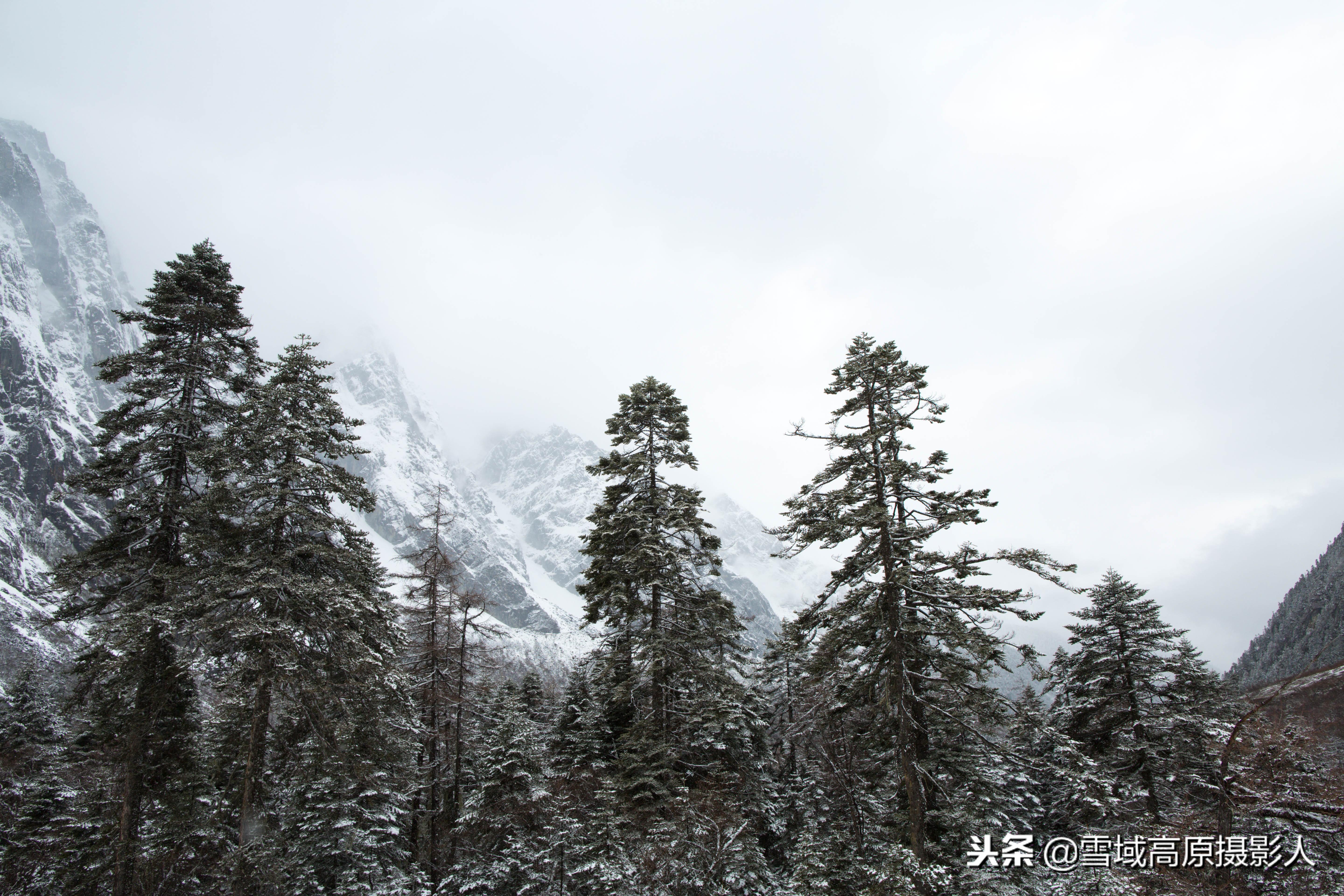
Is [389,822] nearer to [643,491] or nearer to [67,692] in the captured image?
[643,491]

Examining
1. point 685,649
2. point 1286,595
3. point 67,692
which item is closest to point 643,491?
point 685,649

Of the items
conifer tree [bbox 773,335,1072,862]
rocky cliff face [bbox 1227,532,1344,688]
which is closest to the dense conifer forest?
conifer tree [bbox 773,335,1072,862]

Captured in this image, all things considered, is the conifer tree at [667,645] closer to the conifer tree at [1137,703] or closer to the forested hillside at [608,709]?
the forested hillside at [608,709]

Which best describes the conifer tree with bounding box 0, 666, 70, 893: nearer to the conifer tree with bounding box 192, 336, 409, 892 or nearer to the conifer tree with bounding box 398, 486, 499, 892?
the conifer tree with bounding box 192, 336, 409, 892

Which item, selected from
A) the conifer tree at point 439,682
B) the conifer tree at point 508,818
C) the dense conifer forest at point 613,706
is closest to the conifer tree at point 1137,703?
Answer: the dense conifer forest at point 613,706

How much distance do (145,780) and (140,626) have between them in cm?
537

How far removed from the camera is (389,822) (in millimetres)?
17297

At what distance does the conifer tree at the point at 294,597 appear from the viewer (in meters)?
13.0

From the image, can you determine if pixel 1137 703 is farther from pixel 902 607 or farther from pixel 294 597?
pixel 294 597

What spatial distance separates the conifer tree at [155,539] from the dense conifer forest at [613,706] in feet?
0.29

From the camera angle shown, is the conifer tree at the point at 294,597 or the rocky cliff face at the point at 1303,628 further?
the rocky cliff face at the point at 1303,628

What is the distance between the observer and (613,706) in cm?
2102

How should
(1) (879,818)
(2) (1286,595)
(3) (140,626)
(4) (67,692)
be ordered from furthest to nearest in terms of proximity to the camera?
1. (2) (1286,595)
2. (4) (67,692)
3. (1) (879,818)
4. (3) (140,626)

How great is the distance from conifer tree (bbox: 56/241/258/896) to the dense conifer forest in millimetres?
89
